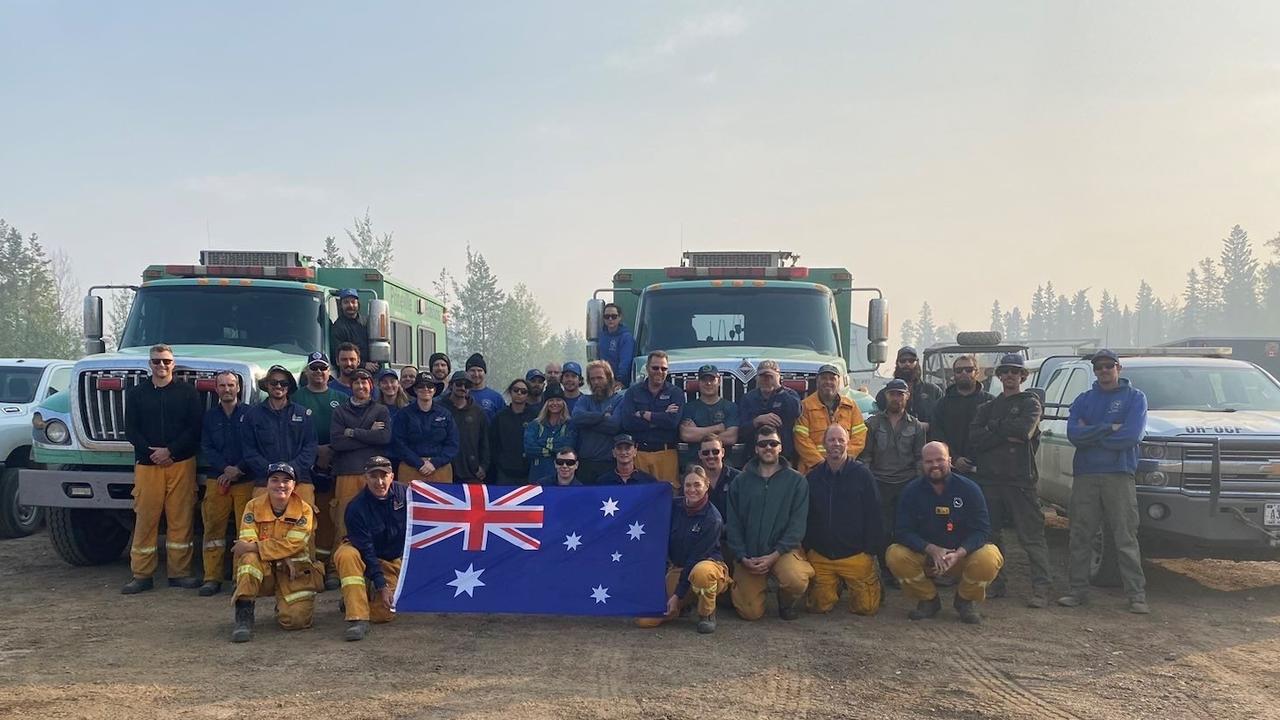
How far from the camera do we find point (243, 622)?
21.4ft

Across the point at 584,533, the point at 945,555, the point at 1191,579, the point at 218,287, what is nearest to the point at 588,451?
the point at 584,533

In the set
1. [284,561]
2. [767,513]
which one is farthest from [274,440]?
[767,513]

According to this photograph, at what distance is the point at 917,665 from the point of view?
6008mm

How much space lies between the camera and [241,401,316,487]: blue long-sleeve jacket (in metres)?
7.76

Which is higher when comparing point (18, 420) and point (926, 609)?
point (18, 420)

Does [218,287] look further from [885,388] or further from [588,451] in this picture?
[885,388]

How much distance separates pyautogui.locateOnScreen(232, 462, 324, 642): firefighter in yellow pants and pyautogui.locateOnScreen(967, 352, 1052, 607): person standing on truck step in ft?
18.3

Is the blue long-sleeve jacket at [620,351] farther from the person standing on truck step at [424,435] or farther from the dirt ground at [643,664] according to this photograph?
the dirt ground at [643,664]

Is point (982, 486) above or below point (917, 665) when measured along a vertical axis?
above

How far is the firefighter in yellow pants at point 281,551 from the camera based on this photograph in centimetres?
674

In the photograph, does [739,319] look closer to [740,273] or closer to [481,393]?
[740,273]

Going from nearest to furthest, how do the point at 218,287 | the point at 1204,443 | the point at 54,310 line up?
1. the point at 1204,443
2. the point at 218,287
3. the point at 54,310

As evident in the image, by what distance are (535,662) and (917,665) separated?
248 centimetres

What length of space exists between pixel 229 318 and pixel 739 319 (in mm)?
5416
